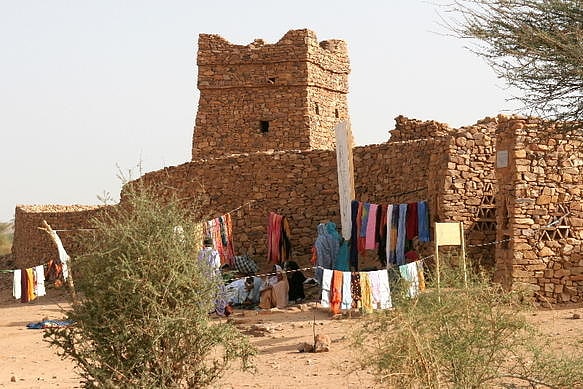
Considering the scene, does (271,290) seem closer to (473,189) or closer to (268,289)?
(268,289)

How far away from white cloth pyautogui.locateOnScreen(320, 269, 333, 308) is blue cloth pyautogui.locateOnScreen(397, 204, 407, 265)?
2651 millimetres

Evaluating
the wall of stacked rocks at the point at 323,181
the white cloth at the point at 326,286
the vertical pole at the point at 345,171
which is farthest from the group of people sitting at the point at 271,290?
the white cloth at the point at 326,286

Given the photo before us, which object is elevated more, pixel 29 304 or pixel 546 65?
pixel 546 65

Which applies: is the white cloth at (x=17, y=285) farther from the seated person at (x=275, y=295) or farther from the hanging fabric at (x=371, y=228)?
the hanging fabric at (x=371, y=228)

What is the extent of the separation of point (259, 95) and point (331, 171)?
6.15 meters

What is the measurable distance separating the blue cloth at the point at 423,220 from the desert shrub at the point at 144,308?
24.5 ft

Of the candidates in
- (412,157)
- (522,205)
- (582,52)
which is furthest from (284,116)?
(582,52)

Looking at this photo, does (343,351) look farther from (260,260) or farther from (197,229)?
(260,260)

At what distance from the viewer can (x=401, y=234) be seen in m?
16.1

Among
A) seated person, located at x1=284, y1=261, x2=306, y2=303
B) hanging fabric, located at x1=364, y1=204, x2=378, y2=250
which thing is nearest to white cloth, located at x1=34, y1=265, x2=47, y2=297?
seated person, located at x1=284, y1=261, x2=306, y2=303

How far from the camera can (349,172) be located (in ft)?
54.8

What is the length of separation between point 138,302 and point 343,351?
429cm

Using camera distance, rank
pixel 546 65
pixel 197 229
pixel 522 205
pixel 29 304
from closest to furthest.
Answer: pixel 197 229
pixel 546 65
pixel 522 205
pixel 29 304

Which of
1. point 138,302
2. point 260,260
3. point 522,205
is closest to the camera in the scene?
point 138,302
